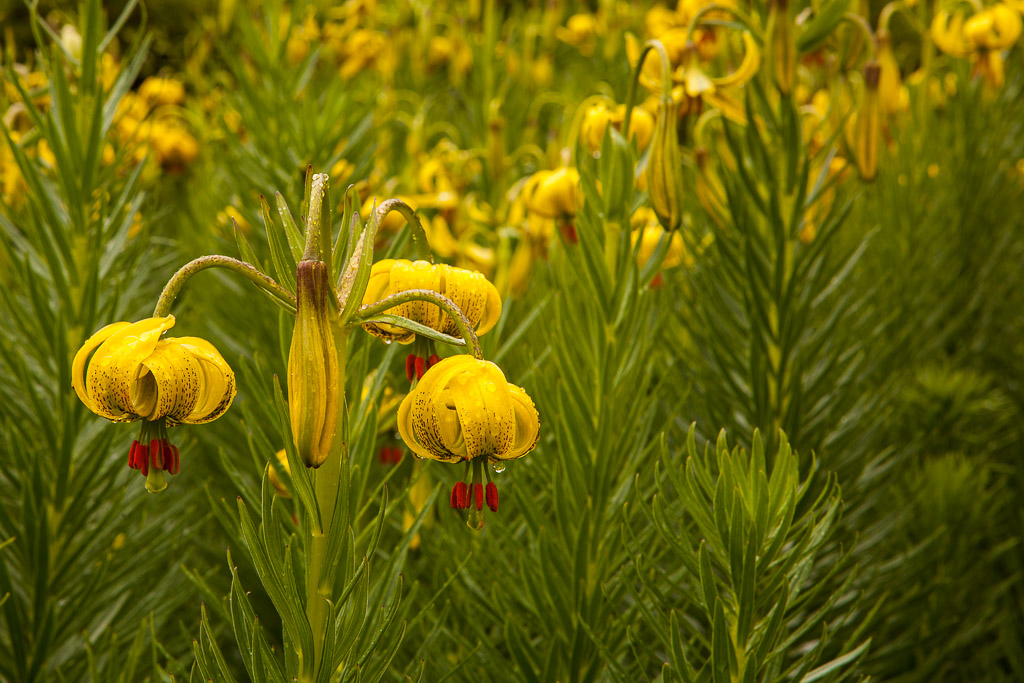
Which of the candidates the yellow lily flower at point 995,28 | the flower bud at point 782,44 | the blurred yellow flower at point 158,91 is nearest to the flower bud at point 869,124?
the flower bud at point 782,44

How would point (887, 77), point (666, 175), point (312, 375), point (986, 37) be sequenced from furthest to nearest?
point (986, 37) < point (887, 77) < point (666, 175) < point (312, 375)

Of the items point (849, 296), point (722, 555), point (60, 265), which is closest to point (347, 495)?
point (722, 555)

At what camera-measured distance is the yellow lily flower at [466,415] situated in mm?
339

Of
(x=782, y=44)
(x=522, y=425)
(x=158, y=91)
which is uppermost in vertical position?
(x=782, y=44)

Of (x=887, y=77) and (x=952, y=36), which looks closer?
(x=887, y=77)

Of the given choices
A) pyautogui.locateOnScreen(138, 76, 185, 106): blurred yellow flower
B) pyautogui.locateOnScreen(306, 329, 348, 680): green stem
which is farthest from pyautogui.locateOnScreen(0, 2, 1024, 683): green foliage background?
pyautogui.locateOnScreen(138, 76, 185, 106): blurred yellow flower

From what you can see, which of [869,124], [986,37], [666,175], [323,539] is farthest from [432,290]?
[986,37]

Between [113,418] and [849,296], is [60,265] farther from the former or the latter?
[849,296]

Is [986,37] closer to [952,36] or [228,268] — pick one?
[952,36]

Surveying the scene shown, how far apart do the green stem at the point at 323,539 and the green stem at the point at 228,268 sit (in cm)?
3

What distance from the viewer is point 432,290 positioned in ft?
1.22

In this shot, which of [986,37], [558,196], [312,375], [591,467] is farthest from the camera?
[986,37]

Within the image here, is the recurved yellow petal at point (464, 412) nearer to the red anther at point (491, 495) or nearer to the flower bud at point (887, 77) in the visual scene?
the red anther at point (491, 495)

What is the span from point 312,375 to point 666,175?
A: 1.26ft
